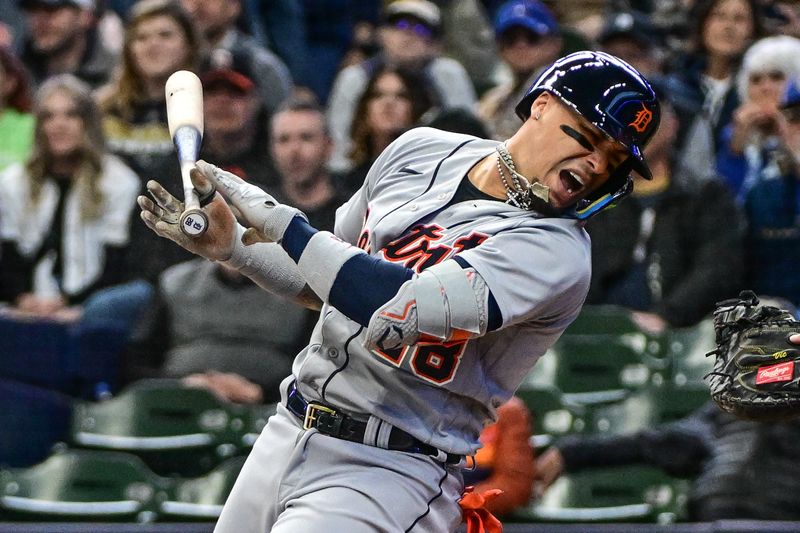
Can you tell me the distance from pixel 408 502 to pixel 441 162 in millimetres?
797

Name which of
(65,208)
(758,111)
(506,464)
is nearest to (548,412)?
(506,464)

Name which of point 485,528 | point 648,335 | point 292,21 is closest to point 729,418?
point 648,335

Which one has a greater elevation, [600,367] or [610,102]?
[610,102]

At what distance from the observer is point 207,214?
3.03 m

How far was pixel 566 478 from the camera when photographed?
5.32 m

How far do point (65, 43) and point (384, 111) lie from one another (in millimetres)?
2252

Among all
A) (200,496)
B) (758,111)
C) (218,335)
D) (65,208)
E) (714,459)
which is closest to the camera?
(714,459)

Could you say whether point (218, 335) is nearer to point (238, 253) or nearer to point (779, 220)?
point (779, 220)

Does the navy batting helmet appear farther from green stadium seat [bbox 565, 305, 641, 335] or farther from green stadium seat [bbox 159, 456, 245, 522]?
green stadium seat [bbox 565, 305, 641, 335]

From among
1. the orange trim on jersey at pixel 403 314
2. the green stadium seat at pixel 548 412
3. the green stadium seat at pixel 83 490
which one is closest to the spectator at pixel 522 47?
the green stadium seat at pixel 548 412

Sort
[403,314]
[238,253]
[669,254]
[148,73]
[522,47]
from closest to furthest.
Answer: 1. [403,314]
2. [238,253]
3. [669,254]
4. [148,73]
5. [522,47]

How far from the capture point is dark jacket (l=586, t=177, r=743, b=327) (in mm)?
5984

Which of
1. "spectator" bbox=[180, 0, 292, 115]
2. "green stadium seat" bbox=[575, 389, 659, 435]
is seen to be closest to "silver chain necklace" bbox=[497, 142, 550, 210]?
"green stadium seat" bbox=[575, 389, 659, 435]

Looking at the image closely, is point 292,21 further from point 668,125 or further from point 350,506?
point 350,506
